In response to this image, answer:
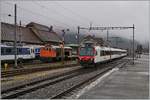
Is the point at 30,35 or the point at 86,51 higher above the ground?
the point at 30,35

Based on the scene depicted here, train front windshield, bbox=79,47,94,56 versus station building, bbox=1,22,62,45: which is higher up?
station building, bbox=1,22,62,45

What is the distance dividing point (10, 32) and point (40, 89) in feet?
140

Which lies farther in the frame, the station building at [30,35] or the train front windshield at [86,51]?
the station building at [30,35]

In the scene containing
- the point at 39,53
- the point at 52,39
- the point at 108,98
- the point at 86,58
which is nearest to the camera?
the point at 108,98

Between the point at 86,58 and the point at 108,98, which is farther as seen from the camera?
the point at 86,58

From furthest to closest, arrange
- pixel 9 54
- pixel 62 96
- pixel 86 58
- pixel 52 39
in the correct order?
pixel 52 39 → pixel 9 54 → pixel 86 58 → pixel 62 96

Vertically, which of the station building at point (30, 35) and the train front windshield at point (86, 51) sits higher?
the station building at point (30, 35)

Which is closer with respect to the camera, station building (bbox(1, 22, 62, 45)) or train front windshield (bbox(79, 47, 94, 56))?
train front windshield (bbox(79, 47, 94, 56))

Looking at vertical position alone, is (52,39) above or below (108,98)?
above

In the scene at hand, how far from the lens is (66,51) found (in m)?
53.7

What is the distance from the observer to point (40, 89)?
15.2 metres

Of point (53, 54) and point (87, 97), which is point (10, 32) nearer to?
point (53, 54)

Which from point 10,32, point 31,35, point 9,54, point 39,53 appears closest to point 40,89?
point 9,54

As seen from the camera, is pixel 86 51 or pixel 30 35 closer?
pixel 86 51
